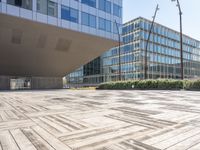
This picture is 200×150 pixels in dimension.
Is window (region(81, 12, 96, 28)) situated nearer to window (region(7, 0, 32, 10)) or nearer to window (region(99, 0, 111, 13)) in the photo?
window (region(99, 0, 111, 13))

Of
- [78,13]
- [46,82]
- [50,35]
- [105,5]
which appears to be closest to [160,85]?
[78,13]

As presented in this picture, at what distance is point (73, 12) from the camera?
2844cm

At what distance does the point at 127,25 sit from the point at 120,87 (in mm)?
40729

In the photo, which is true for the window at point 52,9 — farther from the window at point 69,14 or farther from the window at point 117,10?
the window at point 117,10

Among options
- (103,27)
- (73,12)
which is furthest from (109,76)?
(73,12)

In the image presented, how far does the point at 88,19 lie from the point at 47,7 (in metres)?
7.13

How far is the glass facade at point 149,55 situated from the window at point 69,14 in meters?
33.9

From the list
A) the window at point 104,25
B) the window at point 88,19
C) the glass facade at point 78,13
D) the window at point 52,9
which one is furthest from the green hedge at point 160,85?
the window at point 52,9

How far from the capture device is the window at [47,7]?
25.0 metres

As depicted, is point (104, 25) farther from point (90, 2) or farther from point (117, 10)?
Result: point (117, 10)

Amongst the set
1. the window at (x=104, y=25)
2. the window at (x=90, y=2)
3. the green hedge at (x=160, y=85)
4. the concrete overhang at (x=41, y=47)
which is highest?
the window at (x=90, y=2)

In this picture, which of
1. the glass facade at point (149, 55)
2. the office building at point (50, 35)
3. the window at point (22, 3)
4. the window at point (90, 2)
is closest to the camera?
the window at point (22, 3)

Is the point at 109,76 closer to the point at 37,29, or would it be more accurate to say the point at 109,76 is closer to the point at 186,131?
the point at 37,29

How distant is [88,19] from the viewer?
30.1m
